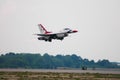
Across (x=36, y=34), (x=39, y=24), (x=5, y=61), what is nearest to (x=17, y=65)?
(x=5, y=61)

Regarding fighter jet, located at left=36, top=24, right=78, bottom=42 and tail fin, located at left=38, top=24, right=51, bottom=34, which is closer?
fighter jet, located at left=36, top=24, right=78, bottom=42

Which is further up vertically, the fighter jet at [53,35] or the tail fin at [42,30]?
the tail fin at [42,30]

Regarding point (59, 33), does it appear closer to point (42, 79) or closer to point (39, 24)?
point (39, 24)

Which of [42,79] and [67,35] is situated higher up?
[67,35]

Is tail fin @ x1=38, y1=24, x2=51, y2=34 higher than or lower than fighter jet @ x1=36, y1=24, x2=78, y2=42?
higher

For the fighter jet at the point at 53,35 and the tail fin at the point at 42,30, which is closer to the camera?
the fighter jet at the point at 53,35

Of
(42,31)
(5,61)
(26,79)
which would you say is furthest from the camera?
(5,61)

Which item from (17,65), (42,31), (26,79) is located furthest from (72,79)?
(17,65)

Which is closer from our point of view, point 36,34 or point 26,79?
point 26,79

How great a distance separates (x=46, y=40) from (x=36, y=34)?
3570mm

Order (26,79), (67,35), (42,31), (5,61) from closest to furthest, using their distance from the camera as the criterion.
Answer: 1. (26,79)
2. (67,35)
3. (42,31)
4. (5,61)

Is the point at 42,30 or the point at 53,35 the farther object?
the point at 42,30

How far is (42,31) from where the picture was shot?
137750 millimetres

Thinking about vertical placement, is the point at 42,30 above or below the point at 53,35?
above
